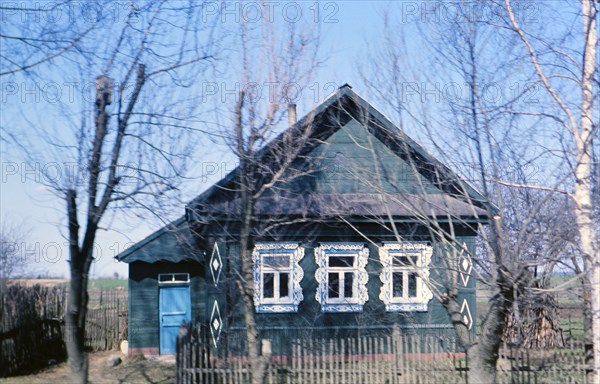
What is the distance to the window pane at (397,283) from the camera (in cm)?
1730

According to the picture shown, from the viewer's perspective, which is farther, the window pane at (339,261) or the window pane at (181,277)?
the window pane at (181,277)

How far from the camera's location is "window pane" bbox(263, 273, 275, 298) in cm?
1703

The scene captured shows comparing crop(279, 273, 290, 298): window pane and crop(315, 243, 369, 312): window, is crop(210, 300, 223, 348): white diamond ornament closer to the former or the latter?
crop(279, 273, 290, 298): window pane

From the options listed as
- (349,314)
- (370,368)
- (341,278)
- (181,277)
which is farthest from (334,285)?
(181,277)

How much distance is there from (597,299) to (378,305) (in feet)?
24.7

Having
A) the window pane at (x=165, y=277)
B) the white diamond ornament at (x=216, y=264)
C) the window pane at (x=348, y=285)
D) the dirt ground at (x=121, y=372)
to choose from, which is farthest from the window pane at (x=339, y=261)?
the window pane at (x=165, y=277)

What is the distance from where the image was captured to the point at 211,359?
1271 cm

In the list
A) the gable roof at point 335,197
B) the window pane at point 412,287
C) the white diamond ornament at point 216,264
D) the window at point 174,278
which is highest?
the gable roof at point 335,197

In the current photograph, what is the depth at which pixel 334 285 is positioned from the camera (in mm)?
17172

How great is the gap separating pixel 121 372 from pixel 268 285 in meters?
4.50

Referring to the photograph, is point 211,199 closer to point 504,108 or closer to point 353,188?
point 353,188

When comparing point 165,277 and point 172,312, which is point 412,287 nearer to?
point 172,312

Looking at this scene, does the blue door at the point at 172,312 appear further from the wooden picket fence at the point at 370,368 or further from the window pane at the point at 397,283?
the wooden picket fence at the point at 370,368

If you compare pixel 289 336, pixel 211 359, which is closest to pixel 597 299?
pixel 211 359
